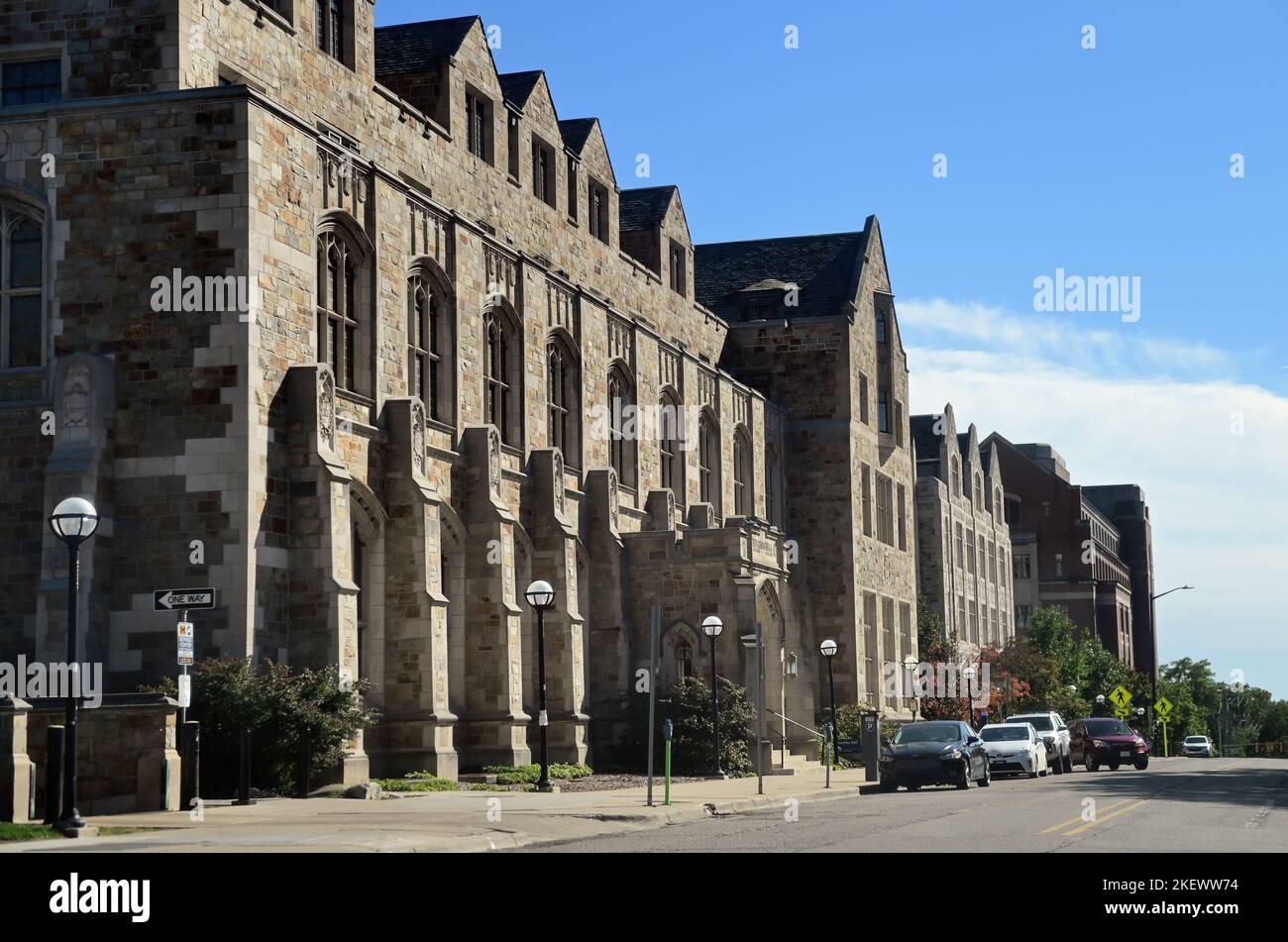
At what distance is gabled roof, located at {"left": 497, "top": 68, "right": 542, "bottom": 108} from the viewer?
139 ft

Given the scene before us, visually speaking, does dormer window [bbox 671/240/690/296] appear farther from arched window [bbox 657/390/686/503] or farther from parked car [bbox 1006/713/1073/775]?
parked car [bbox 1006/713/1073/775]

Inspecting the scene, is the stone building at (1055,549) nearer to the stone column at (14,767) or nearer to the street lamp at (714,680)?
the street lamp at (714,680)

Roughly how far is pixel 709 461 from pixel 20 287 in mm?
26924

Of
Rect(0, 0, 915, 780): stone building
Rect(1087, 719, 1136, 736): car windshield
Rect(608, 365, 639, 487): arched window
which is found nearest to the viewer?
Rect(0, 0, 915, 780): stone building

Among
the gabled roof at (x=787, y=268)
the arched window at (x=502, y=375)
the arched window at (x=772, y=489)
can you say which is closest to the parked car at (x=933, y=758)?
the arched window at (x=502, y=375)

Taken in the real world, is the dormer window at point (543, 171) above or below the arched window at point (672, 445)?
above

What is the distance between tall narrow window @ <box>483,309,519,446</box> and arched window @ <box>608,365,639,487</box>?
6.53 meters

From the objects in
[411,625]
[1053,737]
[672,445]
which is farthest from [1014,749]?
[411,625]

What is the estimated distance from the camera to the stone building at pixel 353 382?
27125mm

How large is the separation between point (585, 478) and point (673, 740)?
23.5ft

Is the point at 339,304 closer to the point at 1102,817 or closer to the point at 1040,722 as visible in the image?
the point at 1102,817

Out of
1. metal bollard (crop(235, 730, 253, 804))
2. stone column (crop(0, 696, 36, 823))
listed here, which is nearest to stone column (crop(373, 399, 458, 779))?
metal bollard (crop(235, 730, 253, 804))

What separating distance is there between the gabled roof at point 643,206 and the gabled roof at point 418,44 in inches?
582

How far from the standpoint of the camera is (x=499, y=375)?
37.8 m
